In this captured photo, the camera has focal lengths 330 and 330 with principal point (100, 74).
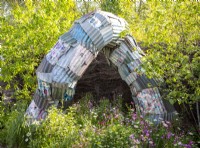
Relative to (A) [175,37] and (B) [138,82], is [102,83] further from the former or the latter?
(A) [175,37]

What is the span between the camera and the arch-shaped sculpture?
5.95m

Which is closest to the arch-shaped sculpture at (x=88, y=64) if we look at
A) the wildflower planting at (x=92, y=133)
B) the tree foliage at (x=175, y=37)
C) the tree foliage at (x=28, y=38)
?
the wildflower planting at (x=92, y=133)

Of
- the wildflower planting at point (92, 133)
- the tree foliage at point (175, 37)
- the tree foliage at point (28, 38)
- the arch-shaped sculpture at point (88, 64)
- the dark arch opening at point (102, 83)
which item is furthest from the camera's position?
the dark arch opening at point (102, 83)

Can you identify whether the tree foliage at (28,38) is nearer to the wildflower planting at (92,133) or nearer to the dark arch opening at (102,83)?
the dark arch opening at (102,83)

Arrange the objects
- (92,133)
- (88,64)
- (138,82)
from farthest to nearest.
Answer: (138,82) → (88,64) → (92,133)

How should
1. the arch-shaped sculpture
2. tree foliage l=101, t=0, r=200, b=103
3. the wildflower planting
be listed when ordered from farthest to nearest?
1. the arch-shaped sculpture
2. tree foliage l=101, t=0, r=200, b=103
3. the wildflower planting

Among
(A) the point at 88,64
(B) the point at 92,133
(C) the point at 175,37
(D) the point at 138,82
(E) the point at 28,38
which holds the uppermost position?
(E) the point at 28,38

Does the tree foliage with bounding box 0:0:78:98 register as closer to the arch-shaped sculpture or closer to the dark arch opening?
the dark arch opening

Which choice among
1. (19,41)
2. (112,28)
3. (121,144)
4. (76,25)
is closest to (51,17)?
(19,41)

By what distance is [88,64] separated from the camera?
605 cm

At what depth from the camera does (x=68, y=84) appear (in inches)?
235

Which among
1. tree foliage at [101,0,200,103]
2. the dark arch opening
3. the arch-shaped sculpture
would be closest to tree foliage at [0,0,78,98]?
the dark arch opening

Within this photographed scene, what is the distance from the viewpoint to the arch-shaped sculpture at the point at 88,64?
595 cm

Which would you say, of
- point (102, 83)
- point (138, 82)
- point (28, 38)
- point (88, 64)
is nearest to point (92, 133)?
point (88, 64)
